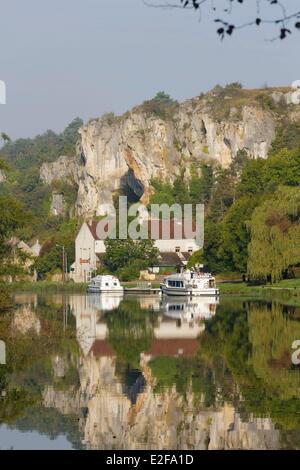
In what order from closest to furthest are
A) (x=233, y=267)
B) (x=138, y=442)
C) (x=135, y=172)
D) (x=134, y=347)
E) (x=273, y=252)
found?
1. (x=138, y=442)
2. (x=134, y=347)
3. (x=273, y=252)
4. (x=233, y=267)
5. (x=135, y=172)

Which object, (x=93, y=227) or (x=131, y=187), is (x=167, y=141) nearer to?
(x=131, y=187)

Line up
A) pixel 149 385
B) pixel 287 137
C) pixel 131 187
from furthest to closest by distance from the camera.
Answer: pixel 131 187
pixel 287 137
pixel 149 385

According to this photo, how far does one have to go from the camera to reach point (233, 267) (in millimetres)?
82125

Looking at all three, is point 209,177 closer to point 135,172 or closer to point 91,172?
point 135,172

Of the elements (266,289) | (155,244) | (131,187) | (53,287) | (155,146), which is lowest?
(53,287)

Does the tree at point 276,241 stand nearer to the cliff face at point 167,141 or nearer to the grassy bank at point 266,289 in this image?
the grassy bank at point 266,289

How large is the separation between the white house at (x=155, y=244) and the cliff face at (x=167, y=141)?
16.7 metres

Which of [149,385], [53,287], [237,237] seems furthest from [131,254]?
[149,385]

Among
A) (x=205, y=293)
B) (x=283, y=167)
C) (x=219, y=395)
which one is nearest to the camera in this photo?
(x=219, y=395)

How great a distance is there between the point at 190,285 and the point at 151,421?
58.2 m

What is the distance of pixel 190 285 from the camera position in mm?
76625

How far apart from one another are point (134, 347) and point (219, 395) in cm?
1130

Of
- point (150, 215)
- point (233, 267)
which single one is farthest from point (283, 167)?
point (150, 215)

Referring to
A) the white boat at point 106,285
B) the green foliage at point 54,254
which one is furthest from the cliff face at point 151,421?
the green foliage at point 54,254
